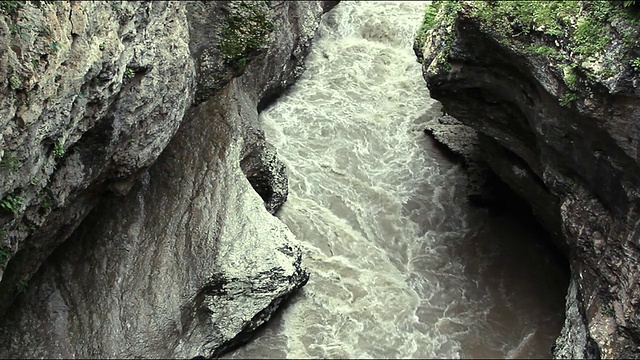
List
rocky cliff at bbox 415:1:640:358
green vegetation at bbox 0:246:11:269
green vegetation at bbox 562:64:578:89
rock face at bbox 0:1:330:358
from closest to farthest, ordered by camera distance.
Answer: rock face at bbox 0:1:330:358, green vegetation at bbox 0:246:11:269, rocky cliff at bbox 415:1:640:358, green vegetation at bbox 562:64:578:89

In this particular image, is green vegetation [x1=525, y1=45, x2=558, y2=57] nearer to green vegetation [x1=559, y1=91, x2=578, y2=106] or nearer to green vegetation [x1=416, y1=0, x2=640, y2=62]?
green vegetation [x1=416, y1=0, x2=640, y2=62]

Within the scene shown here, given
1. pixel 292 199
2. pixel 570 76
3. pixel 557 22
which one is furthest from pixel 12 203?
pixel 292 199

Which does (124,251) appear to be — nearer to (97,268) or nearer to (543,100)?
(97,268)

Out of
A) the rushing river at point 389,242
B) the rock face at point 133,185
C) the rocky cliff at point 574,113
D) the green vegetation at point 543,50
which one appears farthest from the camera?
the rushing river at point 389,242

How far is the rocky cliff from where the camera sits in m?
Result: 7.79

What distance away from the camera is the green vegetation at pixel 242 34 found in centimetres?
1019

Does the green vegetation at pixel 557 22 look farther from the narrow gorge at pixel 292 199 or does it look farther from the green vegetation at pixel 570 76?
the green vegetation at pixel 570 76

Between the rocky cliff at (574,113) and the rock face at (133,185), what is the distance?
157 inches

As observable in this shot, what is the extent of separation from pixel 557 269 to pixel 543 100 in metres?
4.89

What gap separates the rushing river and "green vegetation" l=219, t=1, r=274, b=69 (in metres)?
4.29

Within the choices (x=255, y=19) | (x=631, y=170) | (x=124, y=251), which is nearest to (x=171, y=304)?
(x=124, y=251)

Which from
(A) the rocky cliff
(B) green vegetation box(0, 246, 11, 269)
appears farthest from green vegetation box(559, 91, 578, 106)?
(B) green vegetation box(0, 246, 11, 269)

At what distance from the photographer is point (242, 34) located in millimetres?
10328

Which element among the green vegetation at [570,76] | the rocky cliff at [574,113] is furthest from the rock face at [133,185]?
the green vegetation at [570,76]
